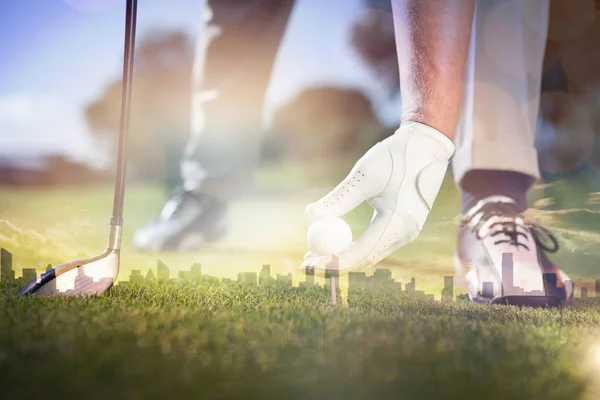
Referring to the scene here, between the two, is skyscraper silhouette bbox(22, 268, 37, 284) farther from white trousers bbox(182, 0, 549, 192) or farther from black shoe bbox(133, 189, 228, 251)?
white trousers bbox(182, 0, 549, 192)

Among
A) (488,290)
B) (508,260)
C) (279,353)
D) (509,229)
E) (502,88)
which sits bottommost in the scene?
(279,353)

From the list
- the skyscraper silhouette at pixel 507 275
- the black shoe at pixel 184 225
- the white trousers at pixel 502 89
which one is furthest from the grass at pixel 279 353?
the black shoe at pixel 184 225

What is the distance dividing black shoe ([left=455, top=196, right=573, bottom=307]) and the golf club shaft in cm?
156

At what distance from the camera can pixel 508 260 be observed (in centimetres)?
235

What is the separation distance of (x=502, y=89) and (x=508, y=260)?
0.81 meters

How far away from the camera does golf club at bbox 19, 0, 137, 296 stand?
189 centimetres

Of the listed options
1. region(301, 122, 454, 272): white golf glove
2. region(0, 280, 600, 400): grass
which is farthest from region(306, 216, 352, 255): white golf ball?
region(0, 280, 600, 400): grass

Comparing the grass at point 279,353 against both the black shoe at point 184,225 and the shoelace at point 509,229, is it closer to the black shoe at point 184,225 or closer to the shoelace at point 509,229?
the shoelace at point 509,229

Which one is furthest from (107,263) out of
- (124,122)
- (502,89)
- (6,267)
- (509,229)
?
(502,89)

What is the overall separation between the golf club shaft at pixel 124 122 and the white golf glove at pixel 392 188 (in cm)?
73

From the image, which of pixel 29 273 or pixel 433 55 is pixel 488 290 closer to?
pixel 433 55

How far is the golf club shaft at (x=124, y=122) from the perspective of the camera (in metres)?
2.06

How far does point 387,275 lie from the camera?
2652 millimetres

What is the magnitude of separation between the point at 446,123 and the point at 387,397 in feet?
4.30
